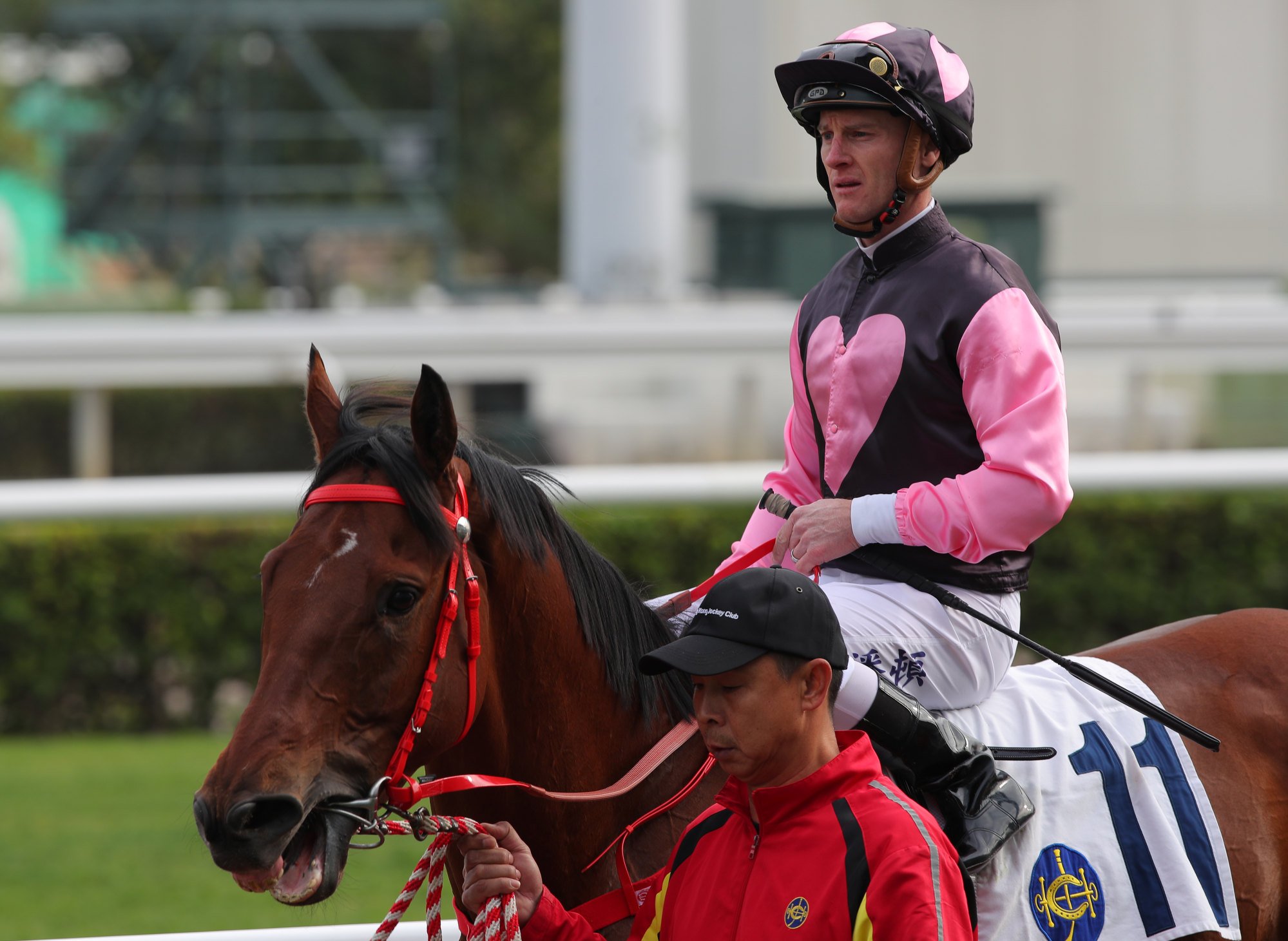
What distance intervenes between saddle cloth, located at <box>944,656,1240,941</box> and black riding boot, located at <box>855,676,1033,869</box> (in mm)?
74

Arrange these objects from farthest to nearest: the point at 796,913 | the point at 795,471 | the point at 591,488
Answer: the point at 591,488, the point at 795,471, the point at 796,913

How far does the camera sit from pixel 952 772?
2385 millimetres

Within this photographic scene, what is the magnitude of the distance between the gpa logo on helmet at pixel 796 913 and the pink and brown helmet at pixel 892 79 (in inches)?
47.3

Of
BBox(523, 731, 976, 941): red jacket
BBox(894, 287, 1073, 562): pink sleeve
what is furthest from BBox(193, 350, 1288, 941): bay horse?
BBox(894, 287, 1073, 562): pink sleeve

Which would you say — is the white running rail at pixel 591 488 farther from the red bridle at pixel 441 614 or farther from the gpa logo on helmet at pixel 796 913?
the gpa logo on helmet at pixel 796 913

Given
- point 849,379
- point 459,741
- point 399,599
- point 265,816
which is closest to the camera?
point 265,816

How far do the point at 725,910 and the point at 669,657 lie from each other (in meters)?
0.33

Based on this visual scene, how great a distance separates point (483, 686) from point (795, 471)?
0.81 meters

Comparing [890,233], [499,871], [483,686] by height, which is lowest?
[499,871]

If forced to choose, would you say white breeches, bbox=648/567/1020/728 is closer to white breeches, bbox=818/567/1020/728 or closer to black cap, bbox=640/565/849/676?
white breeches, bbox=818/567/1020/728

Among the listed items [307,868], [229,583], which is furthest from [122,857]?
[307,868]

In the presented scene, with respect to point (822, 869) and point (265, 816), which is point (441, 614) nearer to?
point (265, 816)

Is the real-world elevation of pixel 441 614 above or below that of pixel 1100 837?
above

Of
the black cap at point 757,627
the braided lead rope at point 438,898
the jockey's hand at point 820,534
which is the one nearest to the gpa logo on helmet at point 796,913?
the black cap at point 757,627
